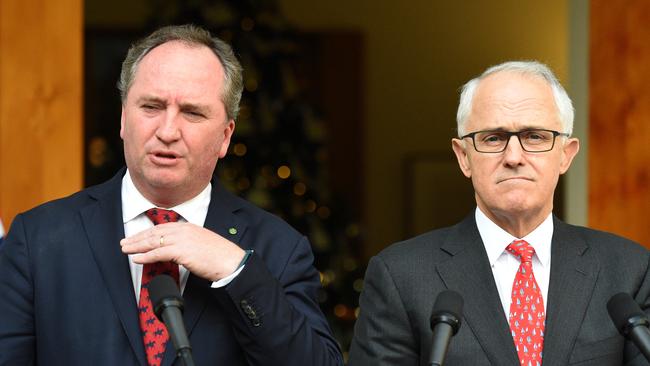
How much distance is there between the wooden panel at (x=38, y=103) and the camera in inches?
181

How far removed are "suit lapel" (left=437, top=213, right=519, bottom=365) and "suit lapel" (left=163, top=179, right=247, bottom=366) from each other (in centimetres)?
52

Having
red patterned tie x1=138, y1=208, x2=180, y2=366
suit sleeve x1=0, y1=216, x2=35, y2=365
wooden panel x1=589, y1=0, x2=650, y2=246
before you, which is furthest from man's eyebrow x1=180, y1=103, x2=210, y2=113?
wooden panel x1=589, y1=0, x2=650, y2=246

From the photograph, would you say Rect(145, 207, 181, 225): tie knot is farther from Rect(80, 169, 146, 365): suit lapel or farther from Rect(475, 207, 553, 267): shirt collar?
Rect(475, 207, 553, 267): shirt collar

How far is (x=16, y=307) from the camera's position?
2908 millimetres

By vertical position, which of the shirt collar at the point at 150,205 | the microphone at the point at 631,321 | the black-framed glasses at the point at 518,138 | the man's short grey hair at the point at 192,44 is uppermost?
the man's short grey hair at the point at 192,44

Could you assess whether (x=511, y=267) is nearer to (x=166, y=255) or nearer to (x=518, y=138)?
(x=518, y=138)

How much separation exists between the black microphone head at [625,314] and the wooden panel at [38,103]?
2.52 m

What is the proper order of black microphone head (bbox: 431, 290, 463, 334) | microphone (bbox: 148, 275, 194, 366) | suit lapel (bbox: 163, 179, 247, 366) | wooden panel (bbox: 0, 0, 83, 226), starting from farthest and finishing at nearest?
wooden panel (bbox: 0, 0, 83, 226), suit lapel (bbox: 163, 179, 247, 366), black microphone head (bbox: 431, 290, 463, 334), microphone (bbox: 148, 275, 194, 366)

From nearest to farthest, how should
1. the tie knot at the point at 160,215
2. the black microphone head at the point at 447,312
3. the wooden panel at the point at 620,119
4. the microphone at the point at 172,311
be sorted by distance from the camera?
the microphone at the point at 172,311 → the black microphone head at the point at 447,312 → the tie knot at the point at 160,215 → the wooden panel at the point at 620,119

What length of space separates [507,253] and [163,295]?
984 mm

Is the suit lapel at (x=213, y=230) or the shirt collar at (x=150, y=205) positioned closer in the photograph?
the suit lapel at (x=213, y=230)

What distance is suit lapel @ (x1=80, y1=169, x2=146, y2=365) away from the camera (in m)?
2.91

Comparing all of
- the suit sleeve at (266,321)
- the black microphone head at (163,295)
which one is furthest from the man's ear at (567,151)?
the black microphone head at (163,295)

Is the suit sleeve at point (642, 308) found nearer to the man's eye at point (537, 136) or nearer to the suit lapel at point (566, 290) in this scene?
the suit lapel at point (566, 290)
